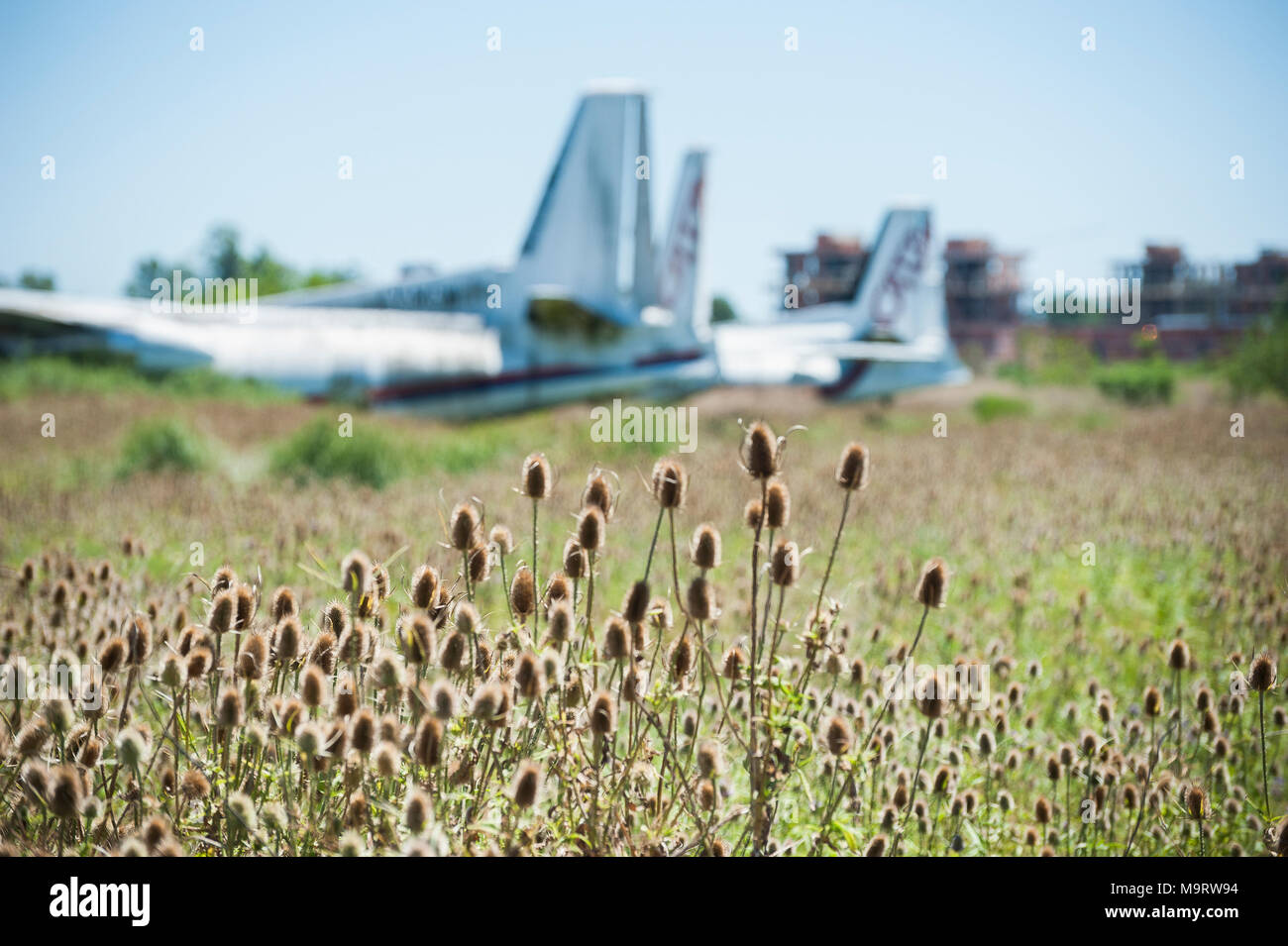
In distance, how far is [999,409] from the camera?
25828 millimetres

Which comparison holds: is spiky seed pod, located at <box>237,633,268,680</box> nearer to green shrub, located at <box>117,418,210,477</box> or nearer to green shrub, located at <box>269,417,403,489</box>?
green shrub, located at <box>269,417,403,489</box>

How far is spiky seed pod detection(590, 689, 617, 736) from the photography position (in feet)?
5.08

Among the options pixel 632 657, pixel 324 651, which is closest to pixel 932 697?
pixel 632 657

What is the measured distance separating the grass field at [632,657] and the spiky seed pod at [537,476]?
14 millimetres

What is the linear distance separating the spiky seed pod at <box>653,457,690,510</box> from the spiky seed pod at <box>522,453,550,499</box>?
0.22 metres

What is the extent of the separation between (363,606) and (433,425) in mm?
16139

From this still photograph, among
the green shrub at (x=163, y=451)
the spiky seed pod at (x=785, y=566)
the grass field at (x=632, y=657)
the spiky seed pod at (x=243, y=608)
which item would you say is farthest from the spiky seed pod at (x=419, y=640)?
the green shrub at (x=163, y=451)

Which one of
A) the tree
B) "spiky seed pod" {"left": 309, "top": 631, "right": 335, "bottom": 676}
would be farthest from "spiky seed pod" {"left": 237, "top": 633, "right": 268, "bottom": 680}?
the tree

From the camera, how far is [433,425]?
685 inches

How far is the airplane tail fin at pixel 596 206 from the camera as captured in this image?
73.8 ft

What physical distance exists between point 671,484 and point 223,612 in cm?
86

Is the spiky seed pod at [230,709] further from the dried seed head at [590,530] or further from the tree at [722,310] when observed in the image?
the tree at [722,310]

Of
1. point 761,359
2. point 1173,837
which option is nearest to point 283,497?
point 1173,837
